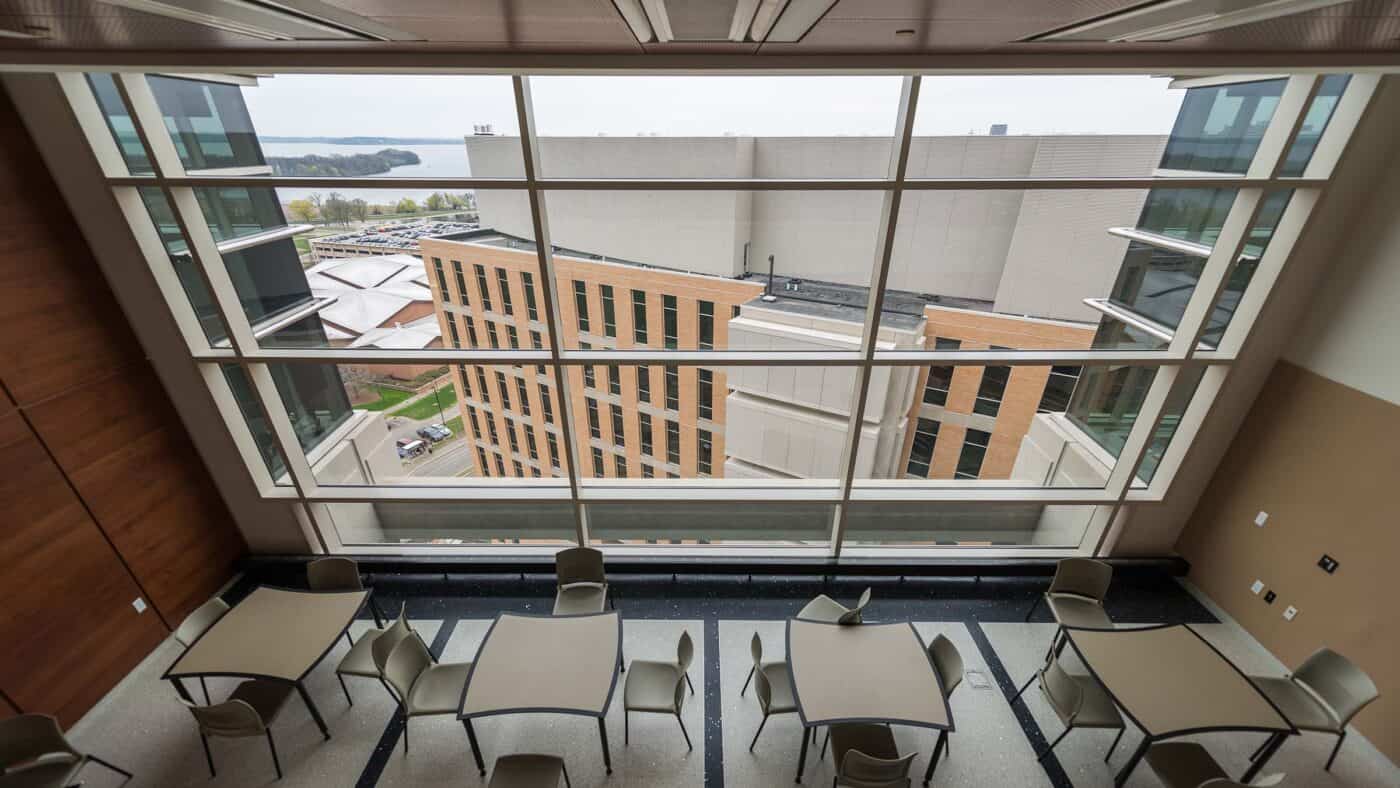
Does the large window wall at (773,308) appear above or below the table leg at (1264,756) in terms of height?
above

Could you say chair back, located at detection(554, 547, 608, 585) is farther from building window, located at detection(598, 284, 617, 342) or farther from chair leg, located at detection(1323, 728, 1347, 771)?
chair leg, located at detection(1323, 728, 1347, 771)

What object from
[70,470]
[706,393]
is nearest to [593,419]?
[706,393]

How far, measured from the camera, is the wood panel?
3.48 metres

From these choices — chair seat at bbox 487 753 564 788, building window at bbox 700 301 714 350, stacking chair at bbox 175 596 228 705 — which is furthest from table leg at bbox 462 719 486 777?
building window at bbox 700 301 714 350

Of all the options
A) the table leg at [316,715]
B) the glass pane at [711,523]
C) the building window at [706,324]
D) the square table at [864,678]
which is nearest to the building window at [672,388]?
the building window at [706,324]

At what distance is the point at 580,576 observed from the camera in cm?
465

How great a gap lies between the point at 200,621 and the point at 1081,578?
718 cm

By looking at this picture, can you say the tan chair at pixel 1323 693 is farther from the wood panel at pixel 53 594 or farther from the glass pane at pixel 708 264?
the wood panel at pixel 53 594

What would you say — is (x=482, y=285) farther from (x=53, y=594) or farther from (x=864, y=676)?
(x=864, y=676)

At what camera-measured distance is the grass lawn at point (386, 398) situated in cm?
468

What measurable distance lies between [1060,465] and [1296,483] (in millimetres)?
1576

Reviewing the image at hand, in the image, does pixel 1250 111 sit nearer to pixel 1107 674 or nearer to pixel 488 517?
pixel 1107 674

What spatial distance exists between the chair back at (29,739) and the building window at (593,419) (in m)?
4.04

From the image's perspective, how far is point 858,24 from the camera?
1.87 metres
